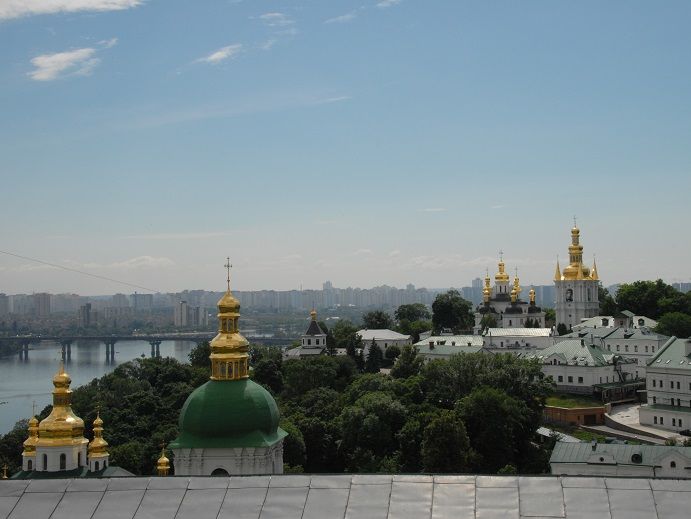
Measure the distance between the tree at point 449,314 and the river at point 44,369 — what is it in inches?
1036

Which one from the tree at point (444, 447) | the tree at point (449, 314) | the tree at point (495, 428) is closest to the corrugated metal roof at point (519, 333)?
the tree at point (449, 314)

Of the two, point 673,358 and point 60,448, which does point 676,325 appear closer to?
point 673,358

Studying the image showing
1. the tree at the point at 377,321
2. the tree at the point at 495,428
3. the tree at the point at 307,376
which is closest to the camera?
the tree at the point at 495,428

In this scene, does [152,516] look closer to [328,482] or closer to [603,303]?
[328,482]

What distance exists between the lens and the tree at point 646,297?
2245 inches

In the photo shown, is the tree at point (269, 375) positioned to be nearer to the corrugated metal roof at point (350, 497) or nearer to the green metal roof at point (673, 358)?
the green metal roof at point (673, 358)

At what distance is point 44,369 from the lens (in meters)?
85.4

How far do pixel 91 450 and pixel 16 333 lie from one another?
109 metres

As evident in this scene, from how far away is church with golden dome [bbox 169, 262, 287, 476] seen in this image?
1622cm

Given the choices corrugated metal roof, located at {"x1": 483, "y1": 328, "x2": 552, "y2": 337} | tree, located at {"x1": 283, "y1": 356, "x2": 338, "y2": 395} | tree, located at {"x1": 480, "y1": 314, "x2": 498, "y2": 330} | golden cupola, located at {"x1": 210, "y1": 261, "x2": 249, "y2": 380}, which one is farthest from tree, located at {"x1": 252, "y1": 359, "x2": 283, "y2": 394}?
golden cupola, located at {"x1": 210, "y1": 261, "x2": 249, "y2": 380}

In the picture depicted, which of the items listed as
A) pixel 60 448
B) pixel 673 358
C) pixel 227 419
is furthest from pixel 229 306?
pixel 673 358

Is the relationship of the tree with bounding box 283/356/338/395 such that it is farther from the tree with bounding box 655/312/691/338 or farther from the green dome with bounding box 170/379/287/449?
the green dome with bounding box 170/379/287/449

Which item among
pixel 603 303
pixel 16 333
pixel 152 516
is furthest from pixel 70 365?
pixel 152 516

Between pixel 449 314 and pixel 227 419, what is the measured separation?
46370 millimetres
